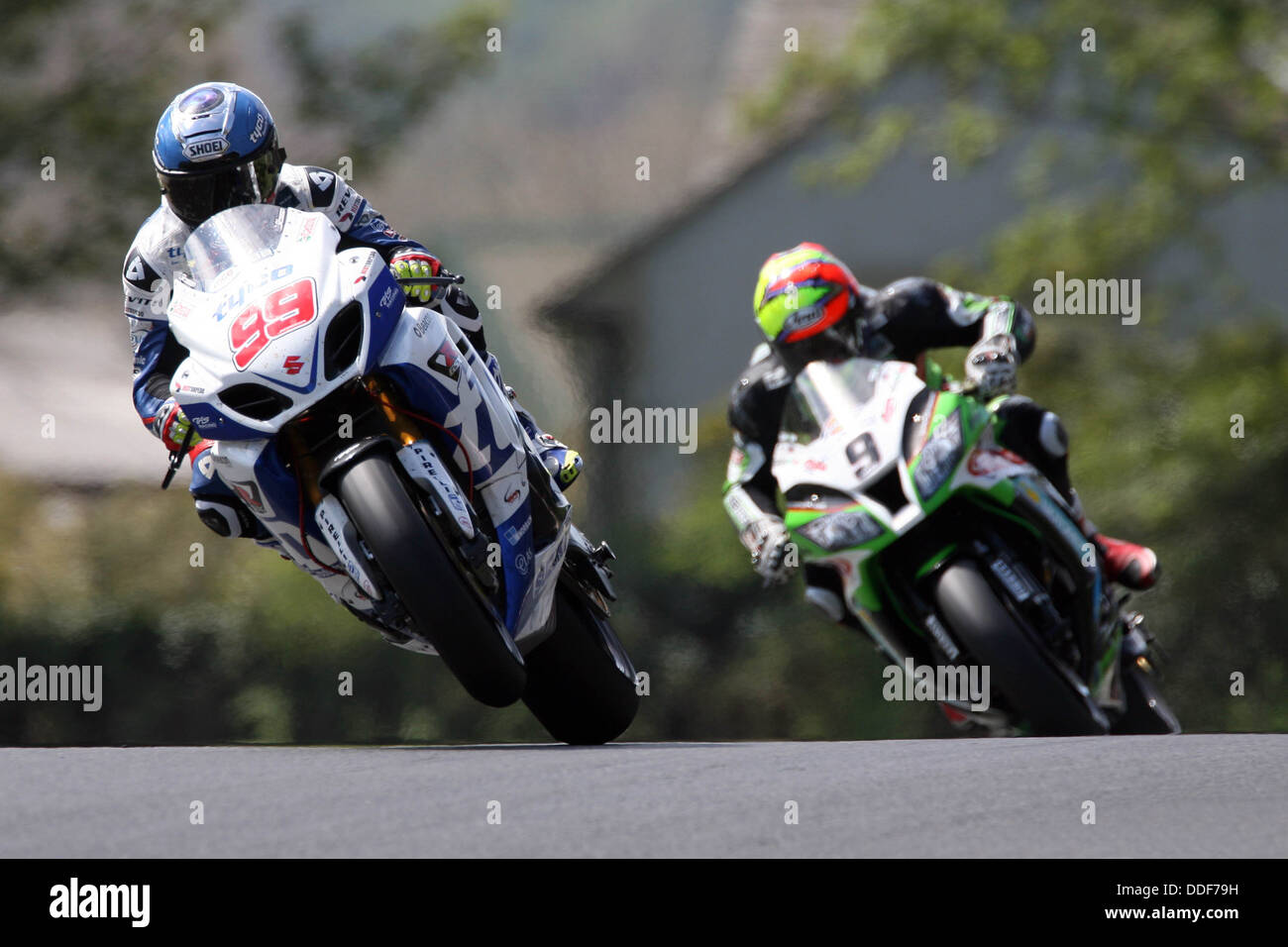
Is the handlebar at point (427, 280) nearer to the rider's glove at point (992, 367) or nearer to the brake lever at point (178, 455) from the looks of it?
the brake lever at point (178, 455)

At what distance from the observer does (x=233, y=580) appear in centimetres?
1419

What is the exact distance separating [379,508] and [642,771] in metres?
0.89

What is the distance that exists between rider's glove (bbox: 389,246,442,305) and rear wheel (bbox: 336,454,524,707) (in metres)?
0.77

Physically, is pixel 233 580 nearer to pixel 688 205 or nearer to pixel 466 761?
pixel 688 205

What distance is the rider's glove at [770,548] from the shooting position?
6500 mm

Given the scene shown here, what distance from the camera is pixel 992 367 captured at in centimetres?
643

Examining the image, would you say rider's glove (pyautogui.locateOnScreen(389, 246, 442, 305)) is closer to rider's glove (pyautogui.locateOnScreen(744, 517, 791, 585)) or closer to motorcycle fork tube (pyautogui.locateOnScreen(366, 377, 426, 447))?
motorcycle fork tube (pyautogui.locateOnScreen(366, 377, 426, 447))

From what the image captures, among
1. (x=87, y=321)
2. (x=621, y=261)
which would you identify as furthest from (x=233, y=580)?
(x=621, y=261)

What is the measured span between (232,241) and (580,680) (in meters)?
1.76

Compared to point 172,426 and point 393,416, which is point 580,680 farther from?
point 172,426

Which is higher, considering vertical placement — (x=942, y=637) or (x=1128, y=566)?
(x=1128, y=566)

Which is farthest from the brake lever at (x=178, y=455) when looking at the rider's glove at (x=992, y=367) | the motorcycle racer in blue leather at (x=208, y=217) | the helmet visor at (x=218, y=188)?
the rider's glove at (x=992, y=367)

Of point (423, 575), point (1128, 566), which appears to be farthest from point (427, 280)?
point (1128, 566)

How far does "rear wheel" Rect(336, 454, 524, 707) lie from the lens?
4.62 m
